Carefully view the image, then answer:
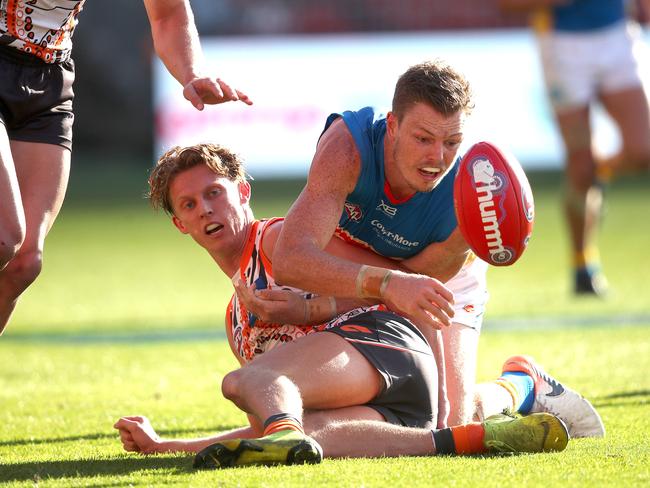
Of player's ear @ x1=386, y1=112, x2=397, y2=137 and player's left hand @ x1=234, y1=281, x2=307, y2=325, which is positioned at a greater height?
player's ear @ x1=386, y1=112, x2=397, y2=137

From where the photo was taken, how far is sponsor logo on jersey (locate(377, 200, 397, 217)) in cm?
448

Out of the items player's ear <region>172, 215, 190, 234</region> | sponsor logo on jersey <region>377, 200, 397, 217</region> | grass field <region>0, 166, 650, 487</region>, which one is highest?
sponsor logo on jersey <region>377, 200, 397, 217</region>

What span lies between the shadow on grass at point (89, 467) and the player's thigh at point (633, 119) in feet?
17.6

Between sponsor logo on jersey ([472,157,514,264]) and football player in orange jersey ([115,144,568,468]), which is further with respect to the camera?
sponsor logo on jersey ([472,157,514,264])

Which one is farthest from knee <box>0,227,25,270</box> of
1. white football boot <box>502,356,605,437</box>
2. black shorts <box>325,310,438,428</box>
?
white football boot <box>502,356,605,437</box>

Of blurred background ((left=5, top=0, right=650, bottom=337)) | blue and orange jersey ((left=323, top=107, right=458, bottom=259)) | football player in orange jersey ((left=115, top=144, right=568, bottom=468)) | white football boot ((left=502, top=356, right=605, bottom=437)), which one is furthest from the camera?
blurred background ((left=5, top=0, right=650, bottom=337))

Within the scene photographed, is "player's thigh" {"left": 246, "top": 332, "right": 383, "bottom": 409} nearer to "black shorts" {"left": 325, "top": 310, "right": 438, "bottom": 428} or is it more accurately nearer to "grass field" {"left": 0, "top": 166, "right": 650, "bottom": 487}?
"black shorts" {"left": 325, "top": 310, "right": 438, "bottom": 428}

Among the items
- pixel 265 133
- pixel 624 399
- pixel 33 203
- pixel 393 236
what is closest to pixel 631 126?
pixel 624 399

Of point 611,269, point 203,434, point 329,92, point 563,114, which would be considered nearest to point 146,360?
point 203,434

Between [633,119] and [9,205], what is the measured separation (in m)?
5.45

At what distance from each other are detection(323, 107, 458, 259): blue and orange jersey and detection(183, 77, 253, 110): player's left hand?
1.22 ft

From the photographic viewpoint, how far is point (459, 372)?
4465mm

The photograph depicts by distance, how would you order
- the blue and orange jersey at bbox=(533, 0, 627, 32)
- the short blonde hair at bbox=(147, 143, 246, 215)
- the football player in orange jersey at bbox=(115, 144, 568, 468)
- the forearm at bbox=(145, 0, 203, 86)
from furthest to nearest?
the blue and orange jersey at bbox=(533, 0, 627, 32) < the forearm at bbox=(145, 0, 203, 86) < the short blonde hair at bbox=(147, 143, 246, 215) < the football player in orange jersey at bbox=(115, 144, 568, 468)

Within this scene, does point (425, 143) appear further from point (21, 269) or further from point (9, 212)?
point (21, 269)
